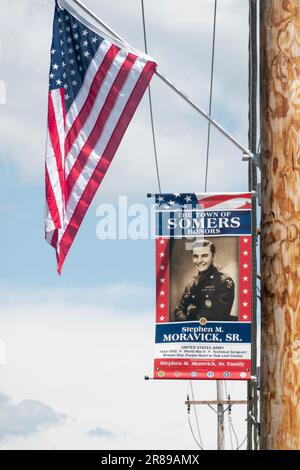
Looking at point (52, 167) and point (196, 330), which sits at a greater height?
point (52, 167)

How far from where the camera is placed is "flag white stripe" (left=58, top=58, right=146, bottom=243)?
362 inches

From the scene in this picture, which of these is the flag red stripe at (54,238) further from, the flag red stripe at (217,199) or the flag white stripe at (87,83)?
the flag red stripe at (217,199)

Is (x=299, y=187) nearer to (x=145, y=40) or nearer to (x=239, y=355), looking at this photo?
(x=239, y=355)

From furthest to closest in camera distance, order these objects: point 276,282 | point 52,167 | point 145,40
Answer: point 145,40 → point 52,167 → point 276,282

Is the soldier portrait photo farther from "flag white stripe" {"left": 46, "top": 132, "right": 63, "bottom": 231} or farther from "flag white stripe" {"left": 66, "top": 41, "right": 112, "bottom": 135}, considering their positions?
"flag white stripe" {"left": 46, "top": 132, "right": 63, "bottom": 231}

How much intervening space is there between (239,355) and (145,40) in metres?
5.64

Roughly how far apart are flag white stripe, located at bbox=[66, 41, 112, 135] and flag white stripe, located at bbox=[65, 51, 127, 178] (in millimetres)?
142

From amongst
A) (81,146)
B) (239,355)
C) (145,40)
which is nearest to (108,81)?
(81,146)

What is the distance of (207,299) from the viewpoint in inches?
554

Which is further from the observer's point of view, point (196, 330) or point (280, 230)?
point (196, 330)

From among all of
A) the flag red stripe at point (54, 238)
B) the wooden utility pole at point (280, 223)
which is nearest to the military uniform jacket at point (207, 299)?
the flag red stripe at point (54, 238)

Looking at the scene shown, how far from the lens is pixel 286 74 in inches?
258

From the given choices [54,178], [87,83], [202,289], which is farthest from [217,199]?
[54,178]
